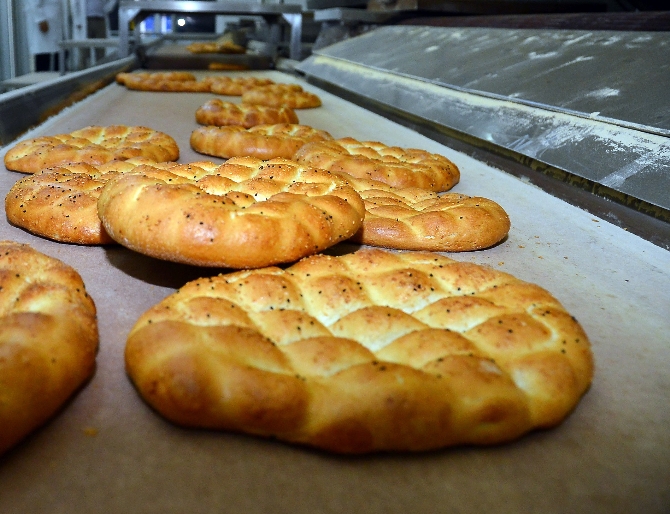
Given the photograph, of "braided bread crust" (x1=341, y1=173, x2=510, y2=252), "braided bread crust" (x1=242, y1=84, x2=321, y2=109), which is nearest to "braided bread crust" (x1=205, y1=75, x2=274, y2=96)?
"braided bread crust" (x1=242, y1=84, x2=321, y2=109)

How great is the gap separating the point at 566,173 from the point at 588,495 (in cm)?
196

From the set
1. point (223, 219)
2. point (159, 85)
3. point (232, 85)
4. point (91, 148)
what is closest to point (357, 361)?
point (223, 219)

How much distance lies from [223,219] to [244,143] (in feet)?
5.92

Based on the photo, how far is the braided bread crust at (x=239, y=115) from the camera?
409 centimetres

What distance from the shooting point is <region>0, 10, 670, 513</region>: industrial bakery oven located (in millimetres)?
1067

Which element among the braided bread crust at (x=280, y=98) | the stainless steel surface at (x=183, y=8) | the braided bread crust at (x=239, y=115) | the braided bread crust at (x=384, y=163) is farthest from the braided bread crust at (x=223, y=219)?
the stainless steel surface at (x=183, y=8)

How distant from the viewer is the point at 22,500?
39.2 inches

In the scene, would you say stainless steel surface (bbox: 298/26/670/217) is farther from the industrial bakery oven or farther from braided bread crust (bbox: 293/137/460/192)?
braided bread crust (bbox: 293/137/460/192)

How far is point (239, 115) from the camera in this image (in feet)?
13.6

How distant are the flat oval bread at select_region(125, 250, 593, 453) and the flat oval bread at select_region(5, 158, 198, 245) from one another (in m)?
0.75

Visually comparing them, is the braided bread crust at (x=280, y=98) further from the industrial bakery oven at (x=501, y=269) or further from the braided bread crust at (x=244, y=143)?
the braided bread crust at (x=244, y=143)

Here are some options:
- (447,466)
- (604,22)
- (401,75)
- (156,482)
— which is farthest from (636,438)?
(401,75)

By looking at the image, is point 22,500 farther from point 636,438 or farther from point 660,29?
point 660,29

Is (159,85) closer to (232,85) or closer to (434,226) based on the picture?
(232,85)
